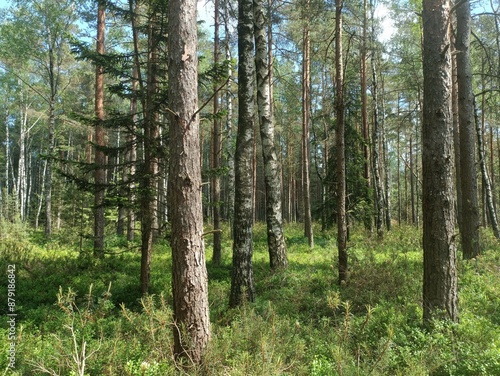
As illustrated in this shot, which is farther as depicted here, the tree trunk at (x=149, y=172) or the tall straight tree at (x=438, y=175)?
the tree trunk at (x=149, y=172)

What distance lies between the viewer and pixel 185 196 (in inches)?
132

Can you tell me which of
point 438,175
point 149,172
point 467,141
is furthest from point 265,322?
point 467,141

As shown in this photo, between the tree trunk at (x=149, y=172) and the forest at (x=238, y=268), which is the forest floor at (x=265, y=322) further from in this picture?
the tree trunk at (x=149, y=172)

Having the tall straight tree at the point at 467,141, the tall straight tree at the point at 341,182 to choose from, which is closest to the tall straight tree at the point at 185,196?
the tall straight tree at the point at 341,182

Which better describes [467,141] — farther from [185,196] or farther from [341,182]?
[185,196]

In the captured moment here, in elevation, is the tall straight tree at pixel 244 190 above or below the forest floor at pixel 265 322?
above

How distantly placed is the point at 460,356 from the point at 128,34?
20594 millimetres

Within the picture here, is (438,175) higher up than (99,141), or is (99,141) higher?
(99,141)

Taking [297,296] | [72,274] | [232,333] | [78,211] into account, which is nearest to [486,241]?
[297,296]

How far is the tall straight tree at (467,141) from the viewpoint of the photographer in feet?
28.6

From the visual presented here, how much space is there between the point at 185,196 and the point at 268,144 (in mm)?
5432

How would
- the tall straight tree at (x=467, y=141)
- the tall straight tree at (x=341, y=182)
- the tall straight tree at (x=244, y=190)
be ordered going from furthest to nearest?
the tall straight tree at (x=467, y=141)
the tall straight tree at (x=341, y=182)
the tall straight tree at (x=244, y=190)

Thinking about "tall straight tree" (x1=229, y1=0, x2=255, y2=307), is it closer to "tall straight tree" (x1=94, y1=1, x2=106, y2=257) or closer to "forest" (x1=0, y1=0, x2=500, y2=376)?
"forest" (x1=0, y1=0, x2=500, y2=376)

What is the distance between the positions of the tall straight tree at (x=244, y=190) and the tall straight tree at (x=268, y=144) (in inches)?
68.9
